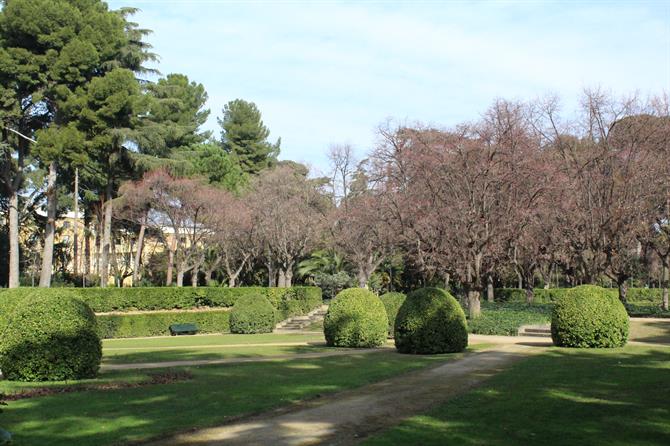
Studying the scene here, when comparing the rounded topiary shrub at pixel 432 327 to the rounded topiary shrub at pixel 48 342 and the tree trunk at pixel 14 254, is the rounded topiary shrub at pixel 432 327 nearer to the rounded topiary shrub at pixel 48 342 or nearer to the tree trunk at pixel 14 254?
the rounded topiary shrub at pixel 48 342

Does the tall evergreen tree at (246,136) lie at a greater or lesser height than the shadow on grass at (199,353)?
greater

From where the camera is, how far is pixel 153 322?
34875 millimetres

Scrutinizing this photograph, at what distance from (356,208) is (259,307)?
1579 cm

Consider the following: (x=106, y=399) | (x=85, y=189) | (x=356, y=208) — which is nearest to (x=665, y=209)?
(x=356, y=208)

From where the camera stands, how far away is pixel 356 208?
1857 inches

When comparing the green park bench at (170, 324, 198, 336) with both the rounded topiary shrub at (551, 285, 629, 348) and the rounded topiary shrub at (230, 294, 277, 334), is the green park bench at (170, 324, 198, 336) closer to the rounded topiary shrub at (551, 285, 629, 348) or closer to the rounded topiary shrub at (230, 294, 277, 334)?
the rounded topiary shrub at (230, 294, 277, 334)

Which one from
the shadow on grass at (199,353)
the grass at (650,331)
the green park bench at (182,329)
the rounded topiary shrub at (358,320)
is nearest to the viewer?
the shadow on grass at (199,353)

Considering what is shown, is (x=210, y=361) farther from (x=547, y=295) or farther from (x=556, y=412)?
(x=547, y=295)

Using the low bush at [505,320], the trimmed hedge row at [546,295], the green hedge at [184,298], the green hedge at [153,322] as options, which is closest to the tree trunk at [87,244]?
the green hedge at [184,298]

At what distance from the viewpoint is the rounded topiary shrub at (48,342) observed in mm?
14117

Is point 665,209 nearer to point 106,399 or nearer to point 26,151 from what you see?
point 106,399

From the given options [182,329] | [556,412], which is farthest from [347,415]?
[182,329]

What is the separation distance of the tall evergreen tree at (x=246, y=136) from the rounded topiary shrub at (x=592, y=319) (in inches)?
2188

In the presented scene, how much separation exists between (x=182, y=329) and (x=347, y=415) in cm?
2650
